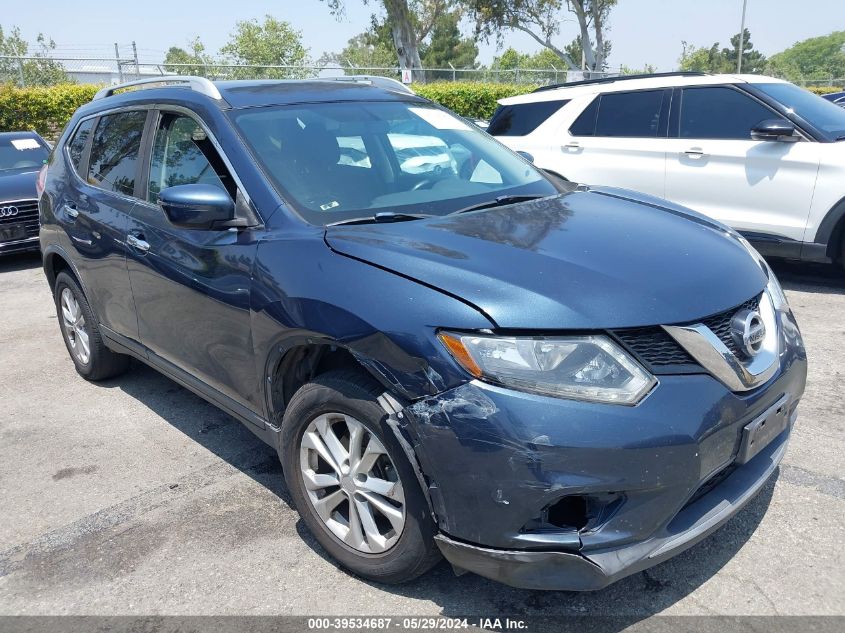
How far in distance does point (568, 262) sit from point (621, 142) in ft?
16.6

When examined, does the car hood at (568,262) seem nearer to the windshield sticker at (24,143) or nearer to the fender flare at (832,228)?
the fender flare at (832,228)

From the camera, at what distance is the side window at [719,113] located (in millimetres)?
6402

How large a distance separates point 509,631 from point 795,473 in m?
1.65

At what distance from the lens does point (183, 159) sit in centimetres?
359

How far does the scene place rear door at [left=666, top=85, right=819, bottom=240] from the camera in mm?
6113

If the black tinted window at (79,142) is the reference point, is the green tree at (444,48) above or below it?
above

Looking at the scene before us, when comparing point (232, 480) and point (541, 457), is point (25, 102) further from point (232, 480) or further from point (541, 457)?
point (541, 457)

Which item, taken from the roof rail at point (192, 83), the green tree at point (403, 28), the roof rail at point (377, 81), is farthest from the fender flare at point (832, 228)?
the green tree at point (403, 28)

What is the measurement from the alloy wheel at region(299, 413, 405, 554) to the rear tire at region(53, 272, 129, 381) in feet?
7.84

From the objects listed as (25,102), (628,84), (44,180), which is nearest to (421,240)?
(44,180)

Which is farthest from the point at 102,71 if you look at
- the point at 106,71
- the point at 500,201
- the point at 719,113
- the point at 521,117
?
the point at 500,201

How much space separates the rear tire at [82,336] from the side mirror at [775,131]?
17.0 feet

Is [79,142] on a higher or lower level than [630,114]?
higher

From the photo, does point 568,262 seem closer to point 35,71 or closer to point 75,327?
point 75,327
